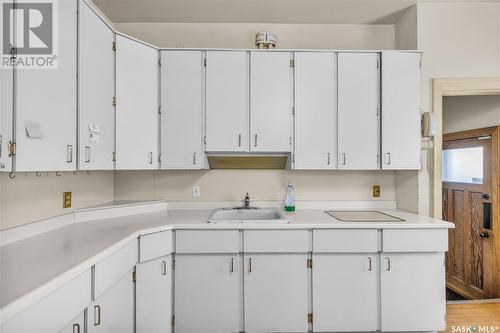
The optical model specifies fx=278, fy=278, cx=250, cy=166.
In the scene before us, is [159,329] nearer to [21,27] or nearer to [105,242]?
[105,242]

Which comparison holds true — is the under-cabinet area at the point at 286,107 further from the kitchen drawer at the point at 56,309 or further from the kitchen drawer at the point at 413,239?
the kitchen drawer at the point at 56,309

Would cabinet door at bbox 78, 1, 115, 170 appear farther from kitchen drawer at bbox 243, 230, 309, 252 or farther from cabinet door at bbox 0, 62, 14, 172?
kitchen drawer at bbox 243, 230, 309, 252

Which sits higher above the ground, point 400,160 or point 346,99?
point 346,99

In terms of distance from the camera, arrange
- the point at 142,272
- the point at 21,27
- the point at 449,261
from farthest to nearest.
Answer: the point at 449,261 < the point at 142,272 < the point at 21,27

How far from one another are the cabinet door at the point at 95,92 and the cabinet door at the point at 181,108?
43 centimetres

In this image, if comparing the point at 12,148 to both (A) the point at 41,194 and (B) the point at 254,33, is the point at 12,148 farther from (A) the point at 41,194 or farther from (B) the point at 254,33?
(B) the point at 254,33

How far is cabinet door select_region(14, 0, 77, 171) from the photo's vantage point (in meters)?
1.33

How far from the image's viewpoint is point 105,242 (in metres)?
1.58

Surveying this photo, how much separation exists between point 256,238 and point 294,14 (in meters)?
2.10

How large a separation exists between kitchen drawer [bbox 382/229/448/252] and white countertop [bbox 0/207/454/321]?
0.04 meters

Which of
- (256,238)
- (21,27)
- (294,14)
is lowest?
(256,238)

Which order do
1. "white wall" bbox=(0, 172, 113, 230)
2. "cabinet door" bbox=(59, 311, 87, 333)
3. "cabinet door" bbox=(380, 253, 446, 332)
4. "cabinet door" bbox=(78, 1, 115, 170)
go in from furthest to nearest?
"cabinet door" bbox=(380, 253, 446, 332) < "cabinet door" bbox=(78, 1, 115, 170) < "white wall" bbox=(0, 172, 113, 230) < "cabinet door" bbox=(59, 311, 87, 333)

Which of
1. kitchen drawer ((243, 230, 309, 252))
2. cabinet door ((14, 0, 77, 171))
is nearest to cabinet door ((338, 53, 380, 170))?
kitchen drawer ((243, 230, 309, 252))

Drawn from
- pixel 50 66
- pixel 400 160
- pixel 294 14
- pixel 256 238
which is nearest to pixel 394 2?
pixel 294 14
